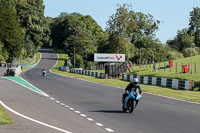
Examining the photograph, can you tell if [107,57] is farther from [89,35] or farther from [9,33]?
[89,35]

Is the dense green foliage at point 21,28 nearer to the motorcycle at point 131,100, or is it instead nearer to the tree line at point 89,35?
the tree line at point 89,35

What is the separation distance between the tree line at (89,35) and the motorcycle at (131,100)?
62.7m

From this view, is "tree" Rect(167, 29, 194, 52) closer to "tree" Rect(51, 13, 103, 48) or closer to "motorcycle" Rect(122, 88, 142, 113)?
"tree" Rect(51, 13, 103, 48)

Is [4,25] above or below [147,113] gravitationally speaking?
above

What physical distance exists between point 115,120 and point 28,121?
10.3ft

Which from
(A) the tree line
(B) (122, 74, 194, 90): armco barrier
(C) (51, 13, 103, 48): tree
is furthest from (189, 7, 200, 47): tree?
(B) (122, 74, 194, 90): armco barrier

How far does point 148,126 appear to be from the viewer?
11719 millimetres

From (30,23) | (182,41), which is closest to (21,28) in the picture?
(30,23)

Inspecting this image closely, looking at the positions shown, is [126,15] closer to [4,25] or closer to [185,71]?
[4,25]

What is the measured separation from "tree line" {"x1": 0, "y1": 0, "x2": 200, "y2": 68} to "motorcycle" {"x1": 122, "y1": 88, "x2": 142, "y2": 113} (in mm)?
62664

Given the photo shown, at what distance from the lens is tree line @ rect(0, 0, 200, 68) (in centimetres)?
9838

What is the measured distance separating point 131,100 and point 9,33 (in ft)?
296

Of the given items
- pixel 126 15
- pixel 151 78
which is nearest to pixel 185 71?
pixel 151 78

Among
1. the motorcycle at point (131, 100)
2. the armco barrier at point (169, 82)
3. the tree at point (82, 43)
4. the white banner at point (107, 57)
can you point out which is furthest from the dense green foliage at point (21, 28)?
the motorcycle at point (131, 100)
